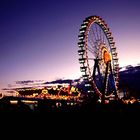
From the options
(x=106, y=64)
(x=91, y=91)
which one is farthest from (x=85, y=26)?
(x=91, y=91)

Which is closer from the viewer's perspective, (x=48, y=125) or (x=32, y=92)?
(x=48, y=125)

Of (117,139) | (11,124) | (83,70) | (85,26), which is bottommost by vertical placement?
(117,139)

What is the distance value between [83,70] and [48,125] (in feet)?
64.9

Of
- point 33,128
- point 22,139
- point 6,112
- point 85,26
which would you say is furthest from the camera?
point 85,26

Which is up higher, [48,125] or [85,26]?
[85,26]

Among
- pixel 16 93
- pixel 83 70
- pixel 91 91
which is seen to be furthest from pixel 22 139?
pixel 16 93

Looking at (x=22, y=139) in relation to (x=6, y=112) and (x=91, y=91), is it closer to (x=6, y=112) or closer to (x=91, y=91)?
(x=6, y=112)

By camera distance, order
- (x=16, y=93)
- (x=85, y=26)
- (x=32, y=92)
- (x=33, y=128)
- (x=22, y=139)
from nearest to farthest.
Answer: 1. (x=22, y=139)
2. (x=33, y=128)
3. (x=85, y=26)
4. (x=16, y=93)
5. (x=32, y=92)

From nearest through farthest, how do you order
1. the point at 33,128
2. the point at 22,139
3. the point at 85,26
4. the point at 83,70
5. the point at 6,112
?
the point at 22,139, the point at 33,128, the point at 6,112, the point at 83,70, the point at 85,26

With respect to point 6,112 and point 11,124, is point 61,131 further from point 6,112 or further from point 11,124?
point 6,112

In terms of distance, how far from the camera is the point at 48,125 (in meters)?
8.88

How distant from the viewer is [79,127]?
8906 mm

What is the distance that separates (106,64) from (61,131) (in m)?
24.4

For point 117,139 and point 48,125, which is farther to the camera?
point 48,125
